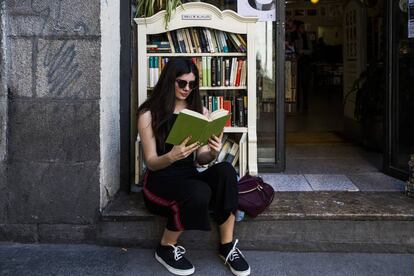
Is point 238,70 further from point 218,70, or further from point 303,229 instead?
point 303,229

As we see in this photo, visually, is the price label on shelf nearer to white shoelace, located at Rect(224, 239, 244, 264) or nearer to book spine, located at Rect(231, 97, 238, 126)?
book spine, located at Rect(231, 97, 238, 126)

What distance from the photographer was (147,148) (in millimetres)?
3693

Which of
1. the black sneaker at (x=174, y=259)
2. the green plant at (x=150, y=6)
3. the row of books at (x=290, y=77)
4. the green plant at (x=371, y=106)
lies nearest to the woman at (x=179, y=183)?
the black sneaker at (x=174, y=259)

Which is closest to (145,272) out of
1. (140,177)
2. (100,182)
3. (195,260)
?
(195,260)

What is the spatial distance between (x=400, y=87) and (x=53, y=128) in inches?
122

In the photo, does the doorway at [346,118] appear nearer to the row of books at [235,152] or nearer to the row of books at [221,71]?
→ the row of books at [235,152]

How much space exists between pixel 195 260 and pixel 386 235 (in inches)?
54.3

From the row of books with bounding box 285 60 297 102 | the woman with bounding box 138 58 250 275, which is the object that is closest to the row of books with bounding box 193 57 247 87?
the woman with bounding box 138 58 250 275

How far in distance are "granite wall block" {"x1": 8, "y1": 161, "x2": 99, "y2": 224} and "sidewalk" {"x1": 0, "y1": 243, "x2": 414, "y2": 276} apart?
0.24 m

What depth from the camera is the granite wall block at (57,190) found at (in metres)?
4.10

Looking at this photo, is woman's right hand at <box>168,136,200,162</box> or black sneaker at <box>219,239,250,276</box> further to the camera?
black sneaker at <box>219,239,250,276</box>

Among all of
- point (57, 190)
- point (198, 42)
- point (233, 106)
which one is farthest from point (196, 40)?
point (57, 190)

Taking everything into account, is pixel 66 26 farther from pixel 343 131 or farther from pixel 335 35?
pixel 335 35

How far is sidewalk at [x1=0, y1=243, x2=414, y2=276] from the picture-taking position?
12.0ft
